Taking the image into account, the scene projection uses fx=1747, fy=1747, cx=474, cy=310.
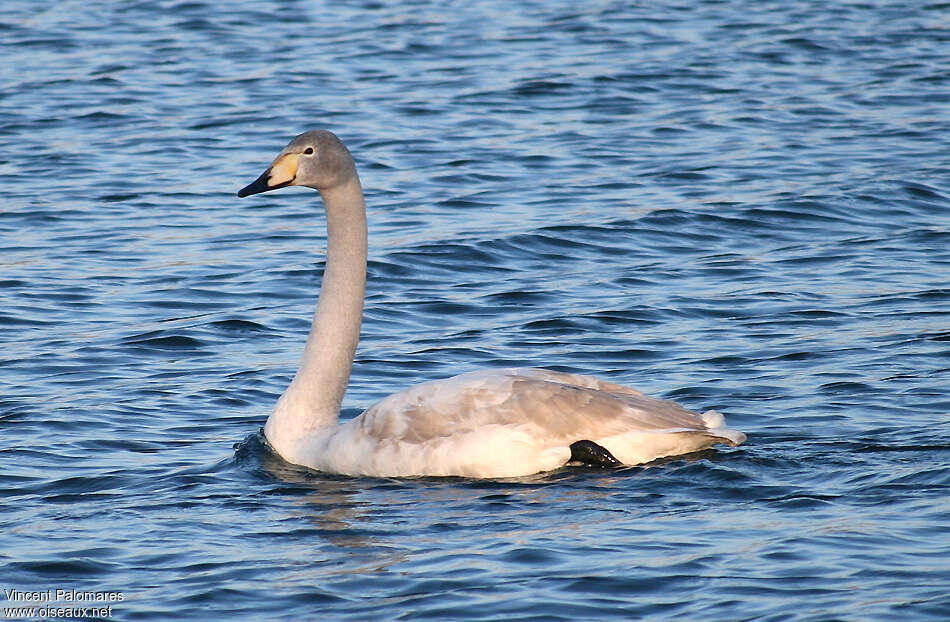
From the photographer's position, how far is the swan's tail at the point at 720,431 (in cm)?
890

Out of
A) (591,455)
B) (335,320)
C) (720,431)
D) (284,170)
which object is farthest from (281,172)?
(720,431)

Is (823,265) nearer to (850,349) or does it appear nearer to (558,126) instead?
(850,349)

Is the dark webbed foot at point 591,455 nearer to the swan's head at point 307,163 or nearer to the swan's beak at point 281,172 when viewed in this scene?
the swan's head at point 307,163

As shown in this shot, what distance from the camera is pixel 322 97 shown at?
20359mm

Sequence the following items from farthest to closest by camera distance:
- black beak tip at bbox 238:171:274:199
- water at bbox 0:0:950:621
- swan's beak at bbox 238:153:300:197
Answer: swan's beak at bbox 238:153:300:197 < black beak tip at bbox 238:171:274:199 < water at bbox 0:0:950:621

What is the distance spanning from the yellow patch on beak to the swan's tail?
2.64 meters

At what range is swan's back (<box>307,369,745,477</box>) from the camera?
8.93 meters

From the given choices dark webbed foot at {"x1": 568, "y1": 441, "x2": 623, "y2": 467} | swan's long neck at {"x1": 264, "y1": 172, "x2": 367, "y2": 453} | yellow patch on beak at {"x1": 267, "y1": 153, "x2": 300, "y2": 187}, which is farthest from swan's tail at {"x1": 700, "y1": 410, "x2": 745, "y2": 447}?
yellow patch on beak at {"x1": 267, "y1": 153, "x2": 300, "y2": 187}

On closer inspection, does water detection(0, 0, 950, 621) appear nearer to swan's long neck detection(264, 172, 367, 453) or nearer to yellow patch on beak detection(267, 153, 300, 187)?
swan's long neck detection(264, 172, 367, 453)

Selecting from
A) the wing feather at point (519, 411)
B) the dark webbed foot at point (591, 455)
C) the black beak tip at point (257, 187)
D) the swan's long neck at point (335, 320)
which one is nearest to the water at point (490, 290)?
the dark webbed foot at point (591, 455)

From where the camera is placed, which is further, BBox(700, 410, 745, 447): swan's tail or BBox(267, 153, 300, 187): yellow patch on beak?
BBox(267, 153, 300, 187): yellow patch on beak

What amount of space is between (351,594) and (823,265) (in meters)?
7.39

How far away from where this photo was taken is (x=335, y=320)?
Answer: 995 centimetres

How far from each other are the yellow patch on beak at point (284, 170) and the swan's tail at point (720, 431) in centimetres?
264
